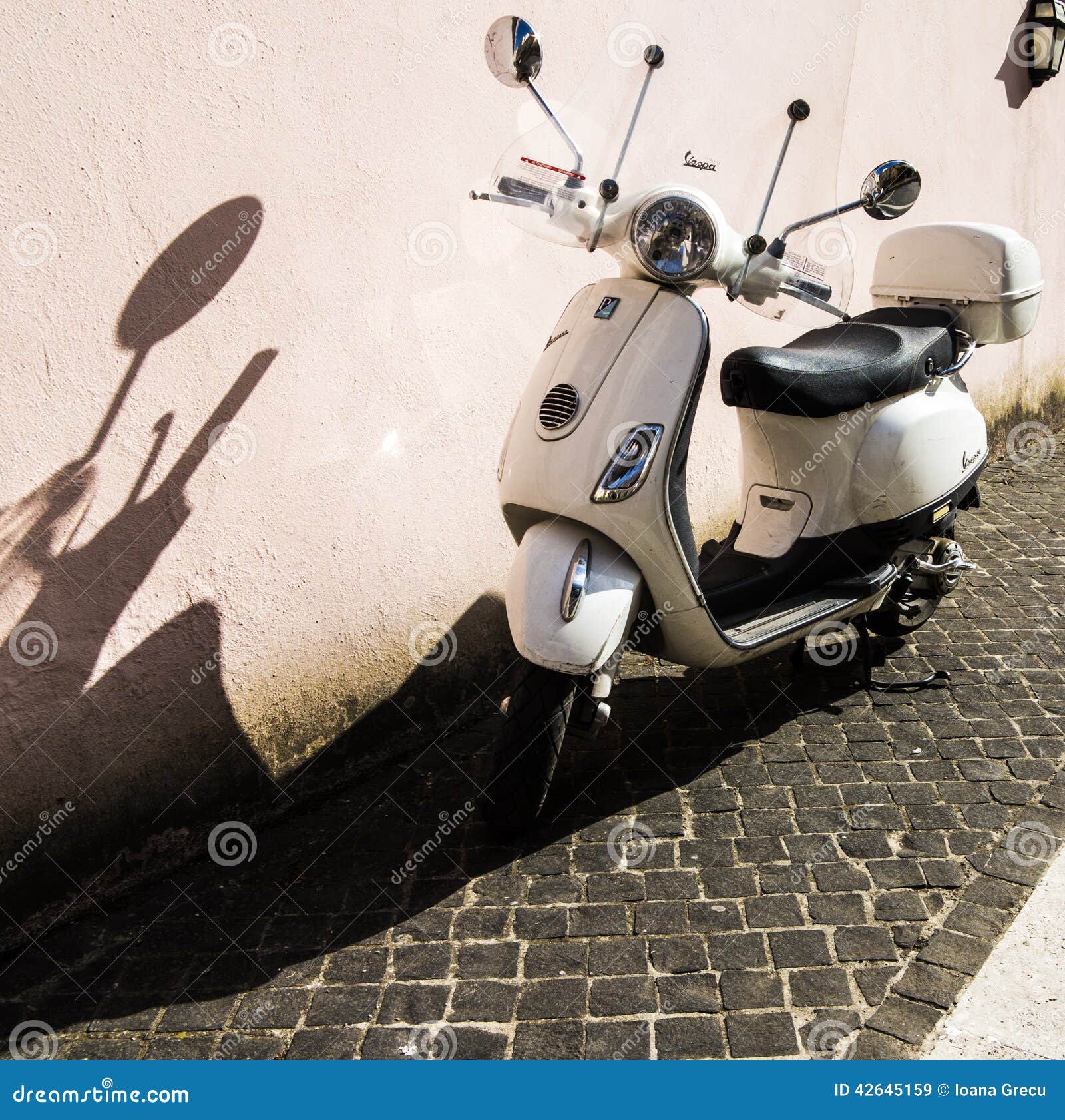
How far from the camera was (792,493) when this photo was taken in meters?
3.82

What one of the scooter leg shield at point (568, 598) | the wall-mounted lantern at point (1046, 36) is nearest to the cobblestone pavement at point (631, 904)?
the scooter leg shield at point (568, 598)

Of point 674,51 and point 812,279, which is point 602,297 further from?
point 674,51

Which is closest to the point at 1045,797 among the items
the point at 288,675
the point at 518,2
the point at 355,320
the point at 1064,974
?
the point at 1064,974

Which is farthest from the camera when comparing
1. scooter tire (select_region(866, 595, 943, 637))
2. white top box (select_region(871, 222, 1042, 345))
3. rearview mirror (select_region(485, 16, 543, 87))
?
scooter tire (select_region(866, 595, 943, 637))

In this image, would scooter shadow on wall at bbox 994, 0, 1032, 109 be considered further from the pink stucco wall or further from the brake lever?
the brake lever

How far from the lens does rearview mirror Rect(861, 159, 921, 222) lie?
3088 millimetres

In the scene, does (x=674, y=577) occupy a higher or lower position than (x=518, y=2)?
lower

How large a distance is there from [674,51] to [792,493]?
2.01m

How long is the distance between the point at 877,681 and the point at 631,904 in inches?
62.8

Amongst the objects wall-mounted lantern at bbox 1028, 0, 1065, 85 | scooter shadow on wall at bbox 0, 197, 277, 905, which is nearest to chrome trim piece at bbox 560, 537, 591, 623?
scooter shadow on wall at bbox 0, 197, 277, 905

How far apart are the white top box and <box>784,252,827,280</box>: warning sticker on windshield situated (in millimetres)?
893

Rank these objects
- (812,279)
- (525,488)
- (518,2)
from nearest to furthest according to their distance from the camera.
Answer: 1. (525,488)
2. (812,279)
3. (518,2)

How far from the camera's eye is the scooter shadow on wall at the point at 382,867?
2844 millimetres

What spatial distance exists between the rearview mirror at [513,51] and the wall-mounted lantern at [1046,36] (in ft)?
18.8
